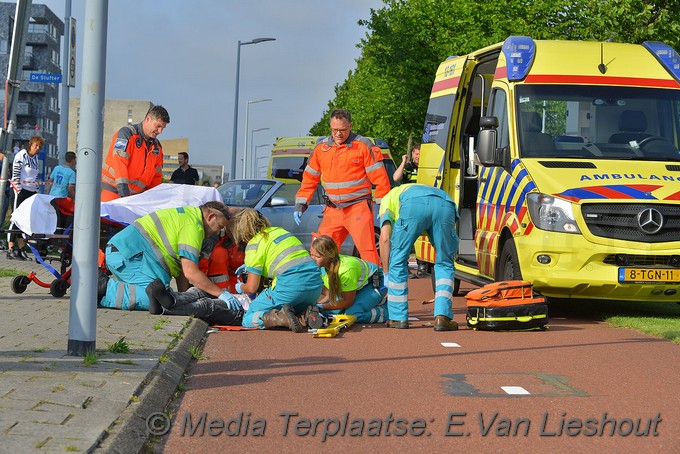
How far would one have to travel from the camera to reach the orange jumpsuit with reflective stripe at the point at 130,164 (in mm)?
12367

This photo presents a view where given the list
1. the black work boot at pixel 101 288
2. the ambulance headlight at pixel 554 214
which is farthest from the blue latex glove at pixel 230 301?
the ambulance headlight at pixel 554 214

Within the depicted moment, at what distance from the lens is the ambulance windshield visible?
12.5m

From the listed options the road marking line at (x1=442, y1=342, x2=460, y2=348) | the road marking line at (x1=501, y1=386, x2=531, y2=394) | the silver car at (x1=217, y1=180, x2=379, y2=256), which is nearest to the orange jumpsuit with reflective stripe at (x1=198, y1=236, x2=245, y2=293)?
the road marking line at (x1=442, y1=342, x2=460, y2=348)

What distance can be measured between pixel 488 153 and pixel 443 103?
9.74ft

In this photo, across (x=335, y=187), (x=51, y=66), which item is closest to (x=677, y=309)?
(x=335, y=187)

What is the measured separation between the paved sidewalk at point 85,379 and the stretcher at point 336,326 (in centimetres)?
105

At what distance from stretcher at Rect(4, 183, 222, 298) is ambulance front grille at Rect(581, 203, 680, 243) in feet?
13.8

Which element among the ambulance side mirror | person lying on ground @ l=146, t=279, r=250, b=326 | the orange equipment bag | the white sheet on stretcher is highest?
the ambulance side mirror

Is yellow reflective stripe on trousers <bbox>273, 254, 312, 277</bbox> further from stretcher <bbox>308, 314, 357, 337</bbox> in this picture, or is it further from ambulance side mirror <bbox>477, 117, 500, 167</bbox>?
ambulance side mirror <bbox>477, 117, 500, 167</bbox>

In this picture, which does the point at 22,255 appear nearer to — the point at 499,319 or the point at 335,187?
the point at 335,187

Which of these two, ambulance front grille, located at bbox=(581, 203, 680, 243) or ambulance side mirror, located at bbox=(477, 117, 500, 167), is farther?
ambulance side mirror, located at bbox=(477, 117, 500, 167)

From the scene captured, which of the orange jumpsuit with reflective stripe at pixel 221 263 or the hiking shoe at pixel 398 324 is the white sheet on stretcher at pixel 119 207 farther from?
the hiking shoe at pixel 398 324

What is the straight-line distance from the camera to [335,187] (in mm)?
12797

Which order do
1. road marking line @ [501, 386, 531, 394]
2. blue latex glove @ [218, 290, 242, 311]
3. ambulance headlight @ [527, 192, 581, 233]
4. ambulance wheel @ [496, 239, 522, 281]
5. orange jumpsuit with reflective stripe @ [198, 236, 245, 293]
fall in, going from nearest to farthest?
road marking line @ [501, 386, 531, 394]
blue latex glove @ [218, 290, 242, 311]
ambulance headlight @ [527, 192, 581, 233]
orange jumpsuit with reflective stripe @ [198, 236, 245, 293]
ambulance wheel @ [496, 239, 522, 281]
